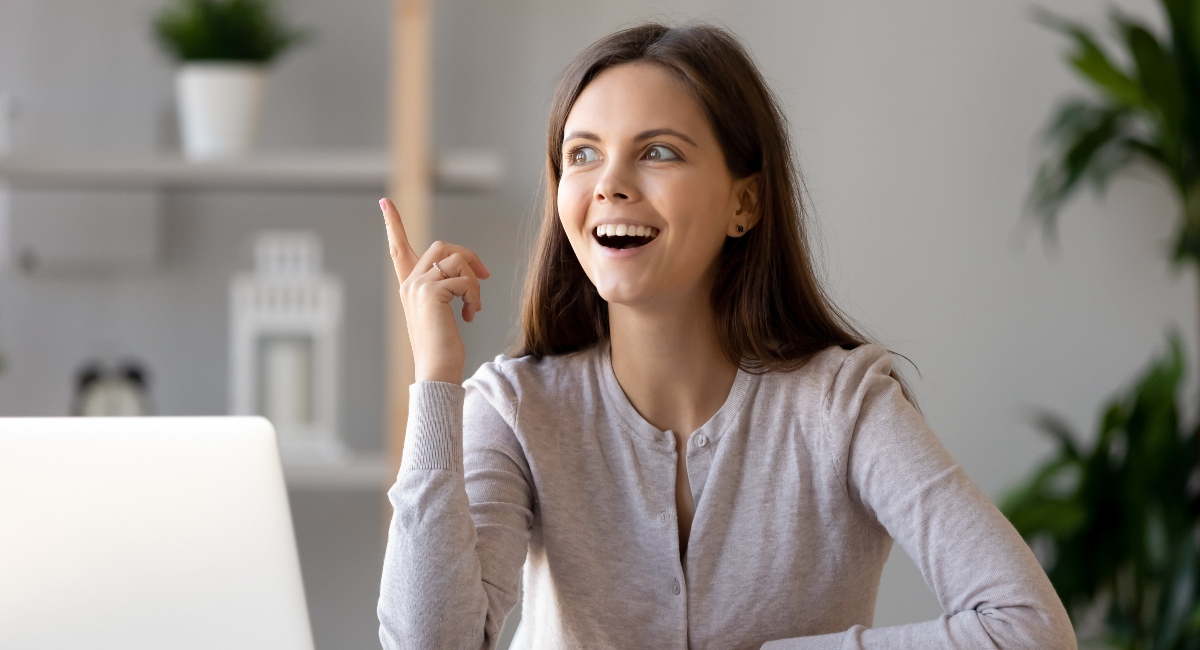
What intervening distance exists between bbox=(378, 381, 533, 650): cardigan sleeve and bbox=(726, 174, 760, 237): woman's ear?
11.9 inches

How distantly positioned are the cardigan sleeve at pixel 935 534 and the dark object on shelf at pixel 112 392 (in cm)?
157

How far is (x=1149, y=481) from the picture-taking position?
2.04 m

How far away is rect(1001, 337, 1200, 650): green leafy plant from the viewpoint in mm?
2012

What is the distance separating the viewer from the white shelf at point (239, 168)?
204 centimetres

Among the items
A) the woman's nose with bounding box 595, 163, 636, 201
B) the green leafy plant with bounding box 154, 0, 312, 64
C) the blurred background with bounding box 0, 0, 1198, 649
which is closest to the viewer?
the woman's nose with bounding box 595, 163, 636, 201

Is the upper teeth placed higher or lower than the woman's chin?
higher

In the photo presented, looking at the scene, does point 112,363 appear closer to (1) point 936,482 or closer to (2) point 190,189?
(2) point 190,189

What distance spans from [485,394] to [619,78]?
0.32m

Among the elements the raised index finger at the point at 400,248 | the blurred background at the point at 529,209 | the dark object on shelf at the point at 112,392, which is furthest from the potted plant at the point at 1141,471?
the dark object on shelf at the point at 112,392

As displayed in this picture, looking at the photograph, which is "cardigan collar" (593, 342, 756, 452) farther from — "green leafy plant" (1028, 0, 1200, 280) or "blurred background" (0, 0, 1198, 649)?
"green leafy plant" (1028, 0, 1200, 280)

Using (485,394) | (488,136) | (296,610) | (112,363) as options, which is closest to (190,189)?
(112,363)

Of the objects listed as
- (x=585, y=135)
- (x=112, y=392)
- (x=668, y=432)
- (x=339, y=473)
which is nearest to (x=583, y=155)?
(x=585, y=135)

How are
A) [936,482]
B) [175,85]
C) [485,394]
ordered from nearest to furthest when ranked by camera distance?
[936,482] < [485,394] < [175,85]

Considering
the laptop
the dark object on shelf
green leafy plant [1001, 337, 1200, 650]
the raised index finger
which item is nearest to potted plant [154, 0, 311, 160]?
the dark object on shelf
